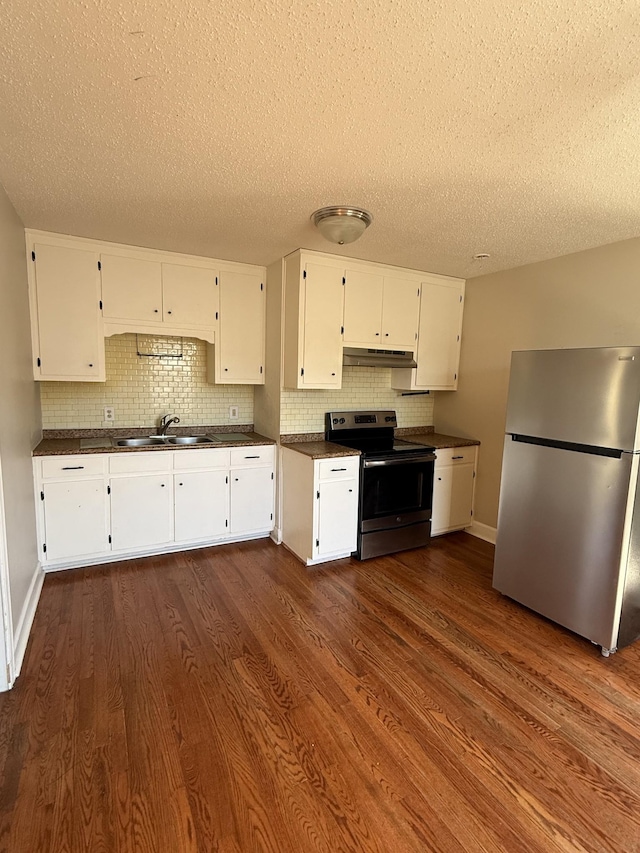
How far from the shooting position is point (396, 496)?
11.7 ft

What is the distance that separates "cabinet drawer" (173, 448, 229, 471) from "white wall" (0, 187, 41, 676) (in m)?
0.96

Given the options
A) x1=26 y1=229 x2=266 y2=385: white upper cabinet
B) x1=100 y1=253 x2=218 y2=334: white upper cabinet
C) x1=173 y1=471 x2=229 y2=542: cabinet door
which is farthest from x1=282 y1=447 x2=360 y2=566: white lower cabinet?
x1=100 y1=253 x2=218 y2=334: white upper cabinet

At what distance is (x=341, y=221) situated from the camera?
245cm

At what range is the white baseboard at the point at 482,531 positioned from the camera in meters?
3.91

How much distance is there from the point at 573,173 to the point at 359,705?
2.63 meters

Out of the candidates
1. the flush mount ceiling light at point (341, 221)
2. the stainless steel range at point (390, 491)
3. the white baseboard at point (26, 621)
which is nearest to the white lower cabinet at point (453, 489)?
the stainless steel range at point (390, 491)

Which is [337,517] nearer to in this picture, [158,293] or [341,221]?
[341,221]

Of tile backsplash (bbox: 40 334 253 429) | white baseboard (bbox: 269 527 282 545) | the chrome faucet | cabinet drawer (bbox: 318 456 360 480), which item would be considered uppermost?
tile backsplash (bbox: 40 334 253 429)

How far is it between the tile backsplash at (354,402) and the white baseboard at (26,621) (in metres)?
2.00

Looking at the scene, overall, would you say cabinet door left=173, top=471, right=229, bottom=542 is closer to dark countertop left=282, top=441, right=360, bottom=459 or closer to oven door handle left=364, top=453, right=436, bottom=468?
dark countertop left=282, top=441, right=360, bottom=459

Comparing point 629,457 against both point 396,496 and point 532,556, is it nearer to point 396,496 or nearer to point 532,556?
point 532,556

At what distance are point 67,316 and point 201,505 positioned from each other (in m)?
1.71

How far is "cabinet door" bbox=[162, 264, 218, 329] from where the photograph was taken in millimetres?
3367

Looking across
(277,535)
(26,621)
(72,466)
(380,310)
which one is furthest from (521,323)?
(26,621)
